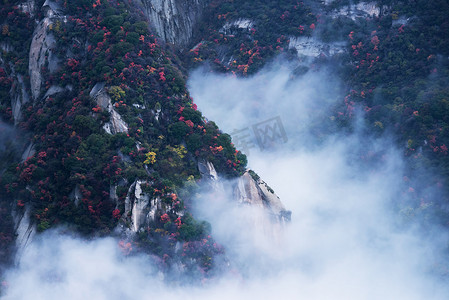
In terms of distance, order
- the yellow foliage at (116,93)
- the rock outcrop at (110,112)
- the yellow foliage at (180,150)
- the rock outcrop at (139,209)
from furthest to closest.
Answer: the yellow foliage at (180,150), the yellow foliage at (116,93), the rock outcrop at (110,112), the rock outcrop at (139,209)

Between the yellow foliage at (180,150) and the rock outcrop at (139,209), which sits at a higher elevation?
the yellow foliage at (180,150)

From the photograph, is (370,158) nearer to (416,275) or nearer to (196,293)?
(416,275)

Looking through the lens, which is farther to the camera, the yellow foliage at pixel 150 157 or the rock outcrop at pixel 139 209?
the yellow foliage at pixel 150 157

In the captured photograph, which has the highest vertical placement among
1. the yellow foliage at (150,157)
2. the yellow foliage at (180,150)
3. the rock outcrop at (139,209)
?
the yellow foliage at (150,157)

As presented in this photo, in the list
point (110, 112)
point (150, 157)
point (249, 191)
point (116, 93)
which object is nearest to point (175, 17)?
point (116, 93)

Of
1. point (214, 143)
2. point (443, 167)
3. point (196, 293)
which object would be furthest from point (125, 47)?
point (443, 167)

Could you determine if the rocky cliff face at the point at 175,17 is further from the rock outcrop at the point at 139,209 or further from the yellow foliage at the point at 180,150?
the rock outcrop at the point at 139,209

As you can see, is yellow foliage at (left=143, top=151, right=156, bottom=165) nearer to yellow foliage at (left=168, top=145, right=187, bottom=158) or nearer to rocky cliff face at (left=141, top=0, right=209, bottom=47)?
yellow foliage at (left=168, top=145, right=187, bottom=158)

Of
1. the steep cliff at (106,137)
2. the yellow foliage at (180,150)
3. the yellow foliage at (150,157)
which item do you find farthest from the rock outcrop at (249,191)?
the yellow foliage at (150,157)
